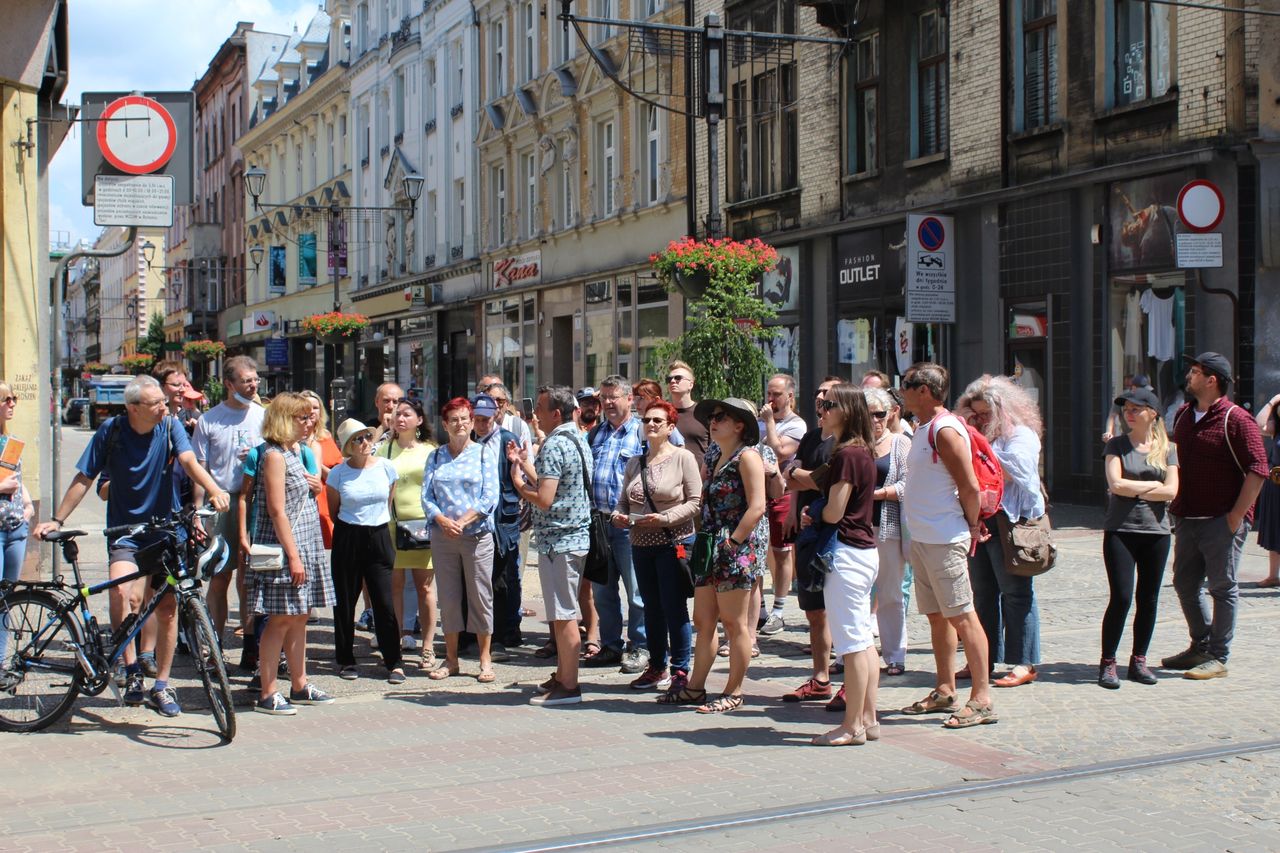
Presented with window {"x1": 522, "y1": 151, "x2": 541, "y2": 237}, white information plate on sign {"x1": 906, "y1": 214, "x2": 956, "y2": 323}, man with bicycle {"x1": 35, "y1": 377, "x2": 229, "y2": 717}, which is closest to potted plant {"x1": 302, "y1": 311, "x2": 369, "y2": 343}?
window {"x1": 522, "y1": 151, "x2": 541, "y2": 237}

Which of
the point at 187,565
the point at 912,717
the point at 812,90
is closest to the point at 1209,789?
the point at 912,717

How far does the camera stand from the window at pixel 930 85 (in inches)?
879

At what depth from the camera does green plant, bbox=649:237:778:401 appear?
1686 cm

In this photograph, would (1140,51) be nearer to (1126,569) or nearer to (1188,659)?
(1188,659)

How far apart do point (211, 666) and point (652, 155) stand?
24043 millimetres

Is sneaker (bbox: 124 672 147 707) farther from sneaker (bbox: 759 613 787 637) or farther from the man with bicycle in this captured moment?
sneaker (bbox: 759 613 787 637)

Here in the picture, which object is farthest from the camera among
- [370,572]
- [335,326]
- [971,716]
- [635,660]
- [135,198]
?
[335,326]

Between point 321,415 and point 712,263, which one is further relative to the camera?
point 712,263

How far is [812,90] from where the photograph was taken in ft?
83.9

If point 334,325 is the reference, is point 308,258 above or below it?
above

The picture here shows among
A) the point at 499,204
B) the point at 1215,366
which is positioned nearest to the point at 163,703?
the point at 1215,366

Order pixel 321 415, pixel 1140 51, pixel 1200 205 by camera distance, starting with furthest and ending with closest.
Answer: pixel 1140 51
pixel 1200 205
pixel 321 415

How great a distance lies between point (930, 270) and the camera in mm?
21703

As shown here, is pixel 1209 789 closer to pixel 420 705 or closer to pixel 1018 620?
pixel 1018 620
